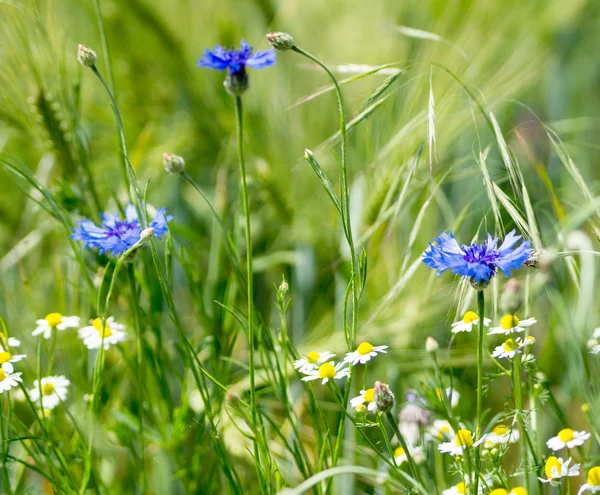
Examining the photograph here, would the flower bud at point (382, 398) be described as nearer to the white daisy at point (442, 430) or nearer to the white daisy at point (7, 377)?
the white daisy at point (442, 430)

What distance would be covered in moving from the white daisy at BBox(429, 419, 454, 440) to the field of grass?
0.01 meters

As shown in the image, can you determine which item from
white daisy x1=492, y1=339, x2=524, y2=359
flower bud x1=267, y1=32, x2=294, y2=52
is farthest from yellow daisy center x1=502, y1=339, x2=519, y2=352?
flower bud x1=267, y1=32, x2=294, y2=52

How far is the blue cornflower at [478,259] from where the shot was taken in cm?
40

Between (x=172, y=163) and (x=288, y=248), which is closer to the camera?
(x=172, y=163)

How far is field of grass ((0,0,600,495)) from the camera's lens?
0.51 m

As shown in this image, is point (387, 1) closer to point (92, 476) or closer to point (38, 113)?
point (38, 113)

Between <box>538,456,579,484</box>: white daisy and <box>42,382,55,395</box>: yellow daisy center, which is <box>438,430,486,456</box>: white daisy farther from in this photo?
<box>42,382,55,395</box>: yellow daisy center

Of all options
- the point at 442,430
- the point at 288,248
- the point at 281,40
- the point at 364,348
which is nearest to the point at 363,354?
the point at 364,348

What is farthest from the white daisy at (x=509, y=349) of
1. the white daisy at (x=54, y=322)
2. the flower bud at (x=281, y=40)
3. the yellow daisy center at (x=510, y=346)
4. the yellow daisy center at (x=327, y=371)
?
the white daisy at (x=54, y=322)

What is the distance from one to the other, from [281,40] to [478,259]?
180mm

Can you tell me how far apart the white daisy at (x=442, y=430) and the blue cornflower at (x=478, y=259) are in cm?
16

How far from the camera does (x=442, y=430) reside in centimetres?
55

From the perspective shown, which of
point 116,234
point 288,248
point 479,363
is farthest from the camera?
point 288,248

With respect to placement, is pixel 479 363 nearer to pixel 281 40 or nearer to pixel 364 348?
pixel 364 348
